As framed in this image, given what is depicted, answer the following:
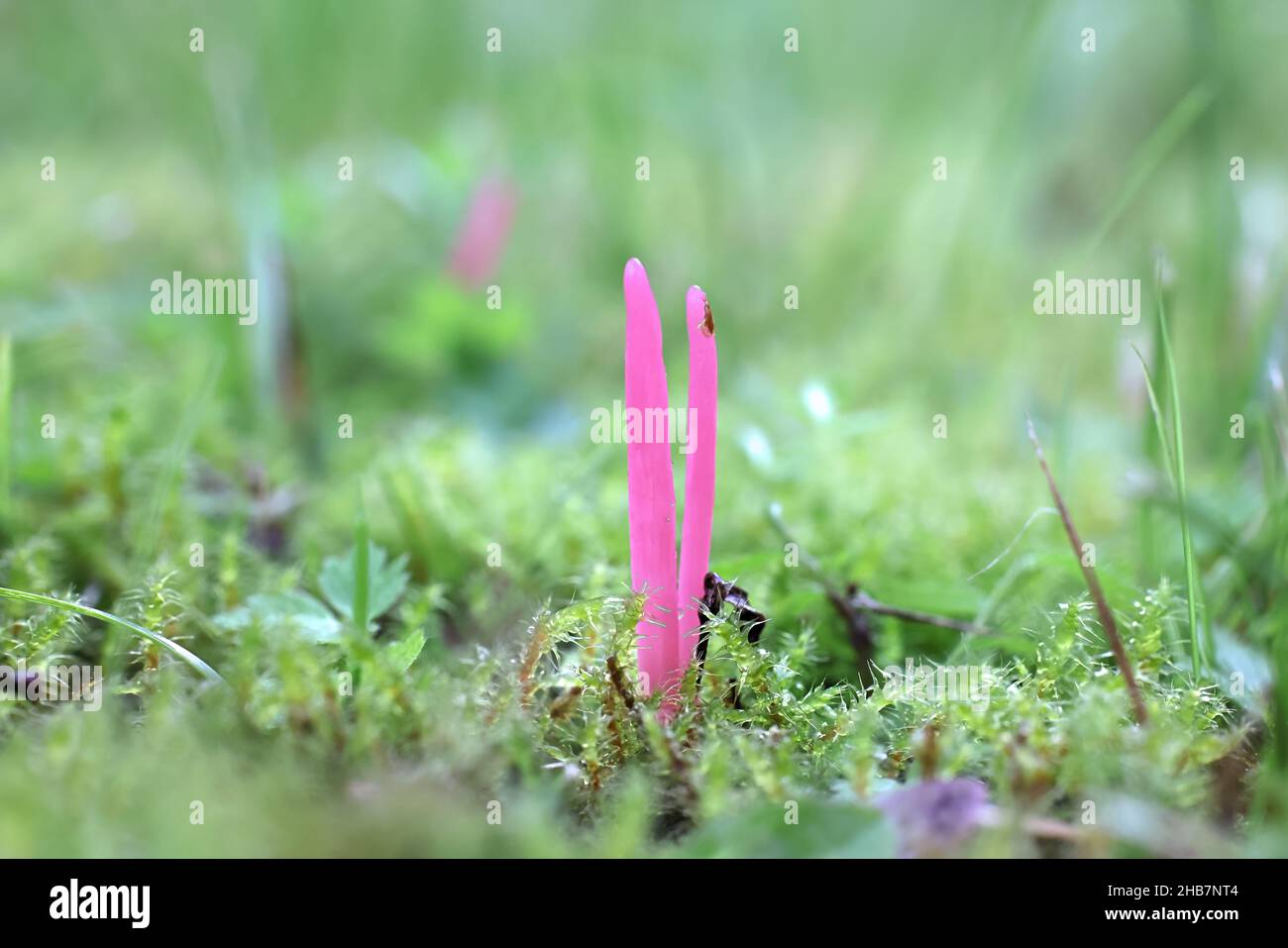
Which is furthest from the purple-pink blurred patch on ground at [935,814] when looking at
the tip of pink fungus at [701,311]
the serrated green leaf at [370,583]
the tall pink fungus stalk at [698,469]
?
the serrated green leaf at [370,583]

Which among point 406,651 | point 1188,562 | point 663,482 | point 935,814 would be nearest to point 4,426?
point 406,651

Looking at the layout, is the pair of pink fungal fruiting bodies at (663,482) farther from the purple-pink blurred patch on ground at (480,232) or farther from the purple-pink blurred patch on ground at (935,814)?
the purple-pink blurred patch on ground at (480,232)

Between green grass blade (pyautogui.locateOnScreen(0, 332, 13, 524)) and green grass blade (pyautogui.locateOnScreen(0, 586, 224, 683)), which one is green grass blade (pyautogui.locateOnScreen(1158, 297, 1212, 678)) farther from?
green grass blade (pyautogui.locateOnScreen(0, 332, 13, 524))

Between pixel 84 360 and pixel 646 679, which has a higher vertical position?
pixel 84 360

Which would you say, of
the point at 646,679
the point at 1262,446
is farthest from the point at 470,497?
the point at 1262,446

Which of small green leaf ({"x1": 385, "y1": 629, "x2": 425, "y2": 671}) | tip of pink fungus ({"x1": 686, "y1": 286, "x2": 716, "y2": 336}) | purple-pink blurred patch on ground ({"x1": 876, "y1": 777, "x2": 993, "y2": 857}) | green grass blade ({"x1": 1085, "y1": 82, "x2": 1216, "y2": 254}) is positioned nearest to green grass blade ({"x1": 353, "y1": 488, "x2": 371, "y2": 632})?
small green leaf ({"x1": 385, "y1": 629, "x2": 425, "y2": 671})
